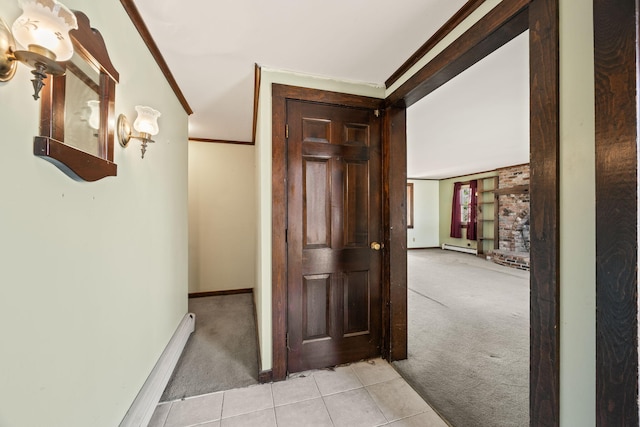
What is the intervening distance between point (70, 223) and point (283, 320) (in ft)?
4.50

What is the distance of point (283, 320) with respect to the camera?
1.81 metres

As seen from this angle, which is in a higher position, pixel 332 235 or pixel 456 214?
pixel 456 214

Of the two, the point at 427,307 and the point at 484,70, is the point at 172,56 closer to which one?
the point at 484,70

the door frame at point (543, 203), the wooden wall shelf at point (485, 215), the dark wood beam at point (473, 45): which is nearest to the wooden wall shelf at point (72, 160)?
the door frame at point (543, 203)

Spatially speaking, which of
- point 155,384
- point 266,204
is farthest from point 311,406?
point 266,204

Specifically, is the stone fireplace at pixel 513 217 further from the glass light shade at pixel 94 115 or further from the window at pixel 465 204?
the glass light shade at pixel 94 115

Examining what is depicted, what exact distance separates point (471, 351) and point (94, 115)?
10.4 ft

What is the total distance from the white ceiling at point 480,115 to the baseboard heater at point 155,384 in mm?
3147

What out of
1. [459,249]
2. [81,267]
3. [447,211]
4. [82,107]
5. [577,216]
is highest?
[82,107]

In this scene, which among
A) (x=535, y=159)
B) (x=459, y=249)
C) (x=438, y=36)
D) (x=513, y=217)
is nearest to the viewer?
(x=535, y=159)

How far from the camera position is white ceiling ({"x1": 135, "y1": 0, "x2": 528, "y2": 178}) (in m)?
1.30

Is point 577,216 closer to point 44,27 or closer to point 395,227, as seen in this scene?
point 395,227

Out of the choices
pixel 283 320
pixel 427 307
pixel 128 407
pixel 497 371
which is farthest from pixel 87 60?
pixel 427 307

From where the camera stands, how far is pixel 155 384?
1529 mm
